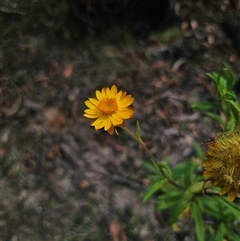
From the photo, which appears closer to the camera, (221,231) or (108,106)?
(108,106)

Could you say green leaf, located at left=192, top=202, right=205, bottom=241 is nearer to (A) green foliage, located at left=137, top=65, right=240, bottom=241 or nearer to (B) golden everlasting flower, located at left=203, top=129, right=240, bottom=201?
(A) green foliage, located at left=137, top=65, right=240, bottom=241

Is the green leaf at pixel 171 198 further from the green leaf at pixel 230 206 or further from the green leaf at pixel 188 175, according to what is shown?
the green leaf at pixel 230 206

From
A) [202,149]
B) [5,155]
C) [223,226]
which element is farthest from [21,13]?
[223,226]

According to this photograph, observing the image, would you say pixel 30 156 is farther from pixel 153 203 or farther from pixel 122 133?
pixel 153 203

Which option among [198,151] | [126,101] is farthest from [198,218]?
[126,101]

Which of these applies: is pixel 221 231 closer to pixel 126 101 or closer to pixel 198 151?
pixel 198 151
